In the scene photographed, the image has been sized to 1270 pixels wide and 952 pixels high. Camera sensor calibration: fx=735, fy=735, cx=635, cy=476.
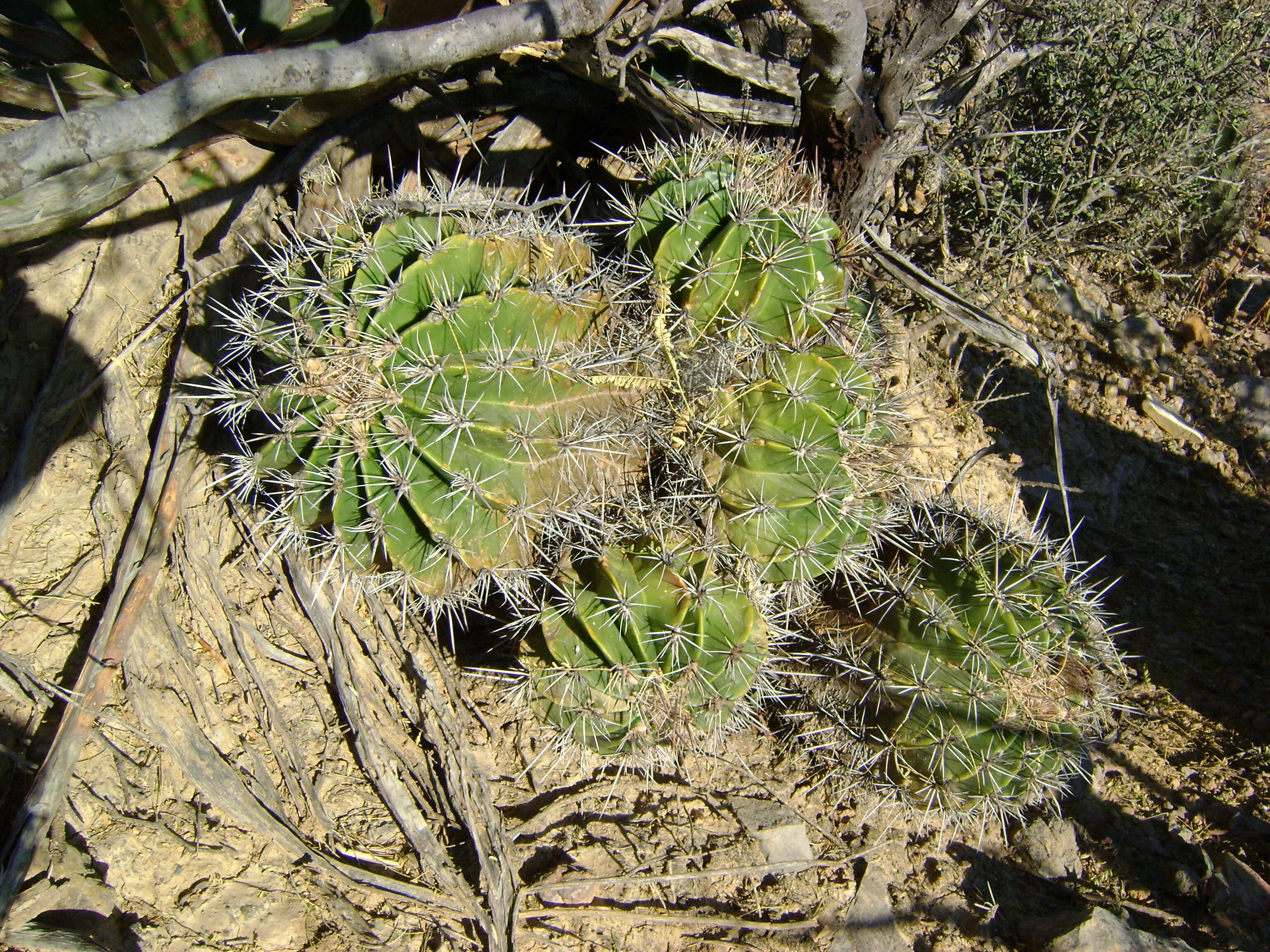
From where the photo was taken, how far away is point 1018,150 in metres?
3.92

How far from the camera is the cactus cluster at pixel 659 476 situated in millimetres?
1893

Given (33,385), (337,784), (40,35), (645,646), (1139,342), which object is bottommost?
(337,784)

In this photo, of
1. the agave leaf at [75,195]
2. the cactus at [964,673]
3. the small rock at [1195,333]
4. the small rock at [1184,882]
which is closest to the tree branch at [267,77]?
the agave leaf at [75,195]

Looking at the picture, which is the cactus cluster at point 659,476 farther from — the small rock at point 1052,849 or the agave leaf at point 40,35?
the agave leaf at point 40,35

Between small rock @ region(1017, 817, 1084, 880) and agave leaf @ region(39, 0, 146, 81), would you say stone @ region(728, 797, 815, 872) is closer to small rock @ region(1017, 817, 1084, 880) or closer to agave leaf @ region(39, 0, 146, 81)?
small rock @ region(1017, 817, 1084, 880)

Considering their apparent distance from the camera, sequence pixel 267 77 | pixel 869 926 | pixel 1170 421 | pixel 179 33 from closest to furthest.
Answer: pixel 267 77
pixel 179 33
pixel 869 926
pixel 1170 421

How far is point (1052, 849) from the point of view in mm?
2551

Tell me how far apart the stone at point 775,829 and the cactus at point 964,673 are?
253 mm

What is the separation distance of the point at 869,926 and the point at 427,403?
208 centimetres

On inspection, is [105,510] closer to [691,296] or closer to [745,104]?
[691,296]

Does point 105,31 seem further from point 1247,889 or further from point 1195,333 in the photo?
point 1195,333

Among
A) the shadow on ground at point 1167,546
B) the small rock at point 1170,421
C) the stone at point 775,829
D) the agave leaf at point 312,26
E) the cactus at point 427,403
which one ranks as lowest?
the stone at point 775,829

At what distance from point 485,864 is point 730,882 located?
2.58ft

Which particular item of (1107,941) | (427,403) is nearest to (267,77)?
(427,403)
